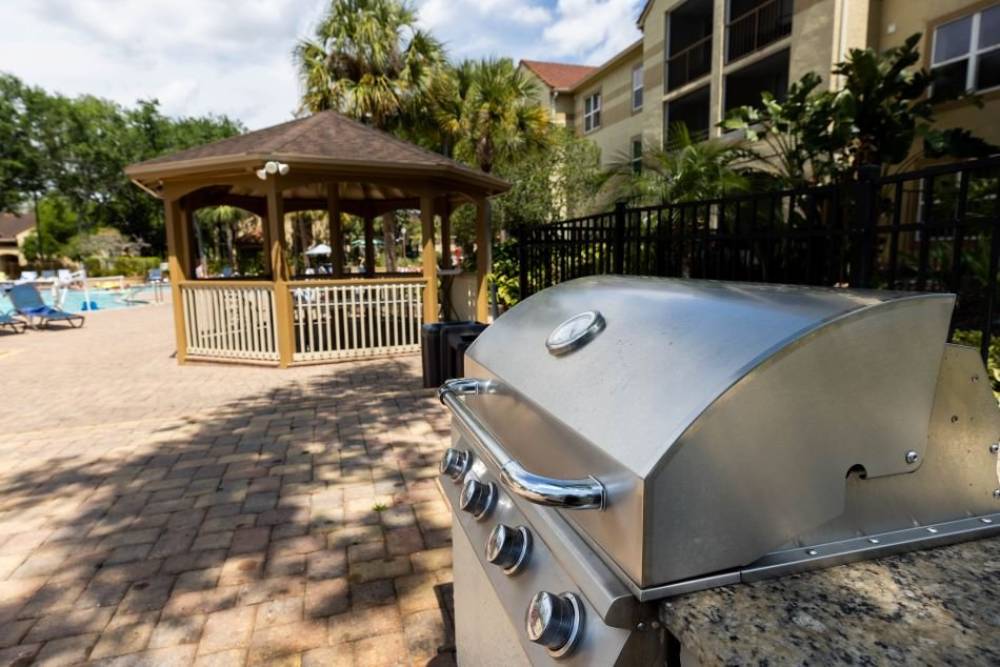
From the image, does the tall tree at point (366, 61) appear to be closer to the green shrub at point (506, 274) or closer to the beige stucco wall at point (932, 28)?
the green shrub at point (506, 274)

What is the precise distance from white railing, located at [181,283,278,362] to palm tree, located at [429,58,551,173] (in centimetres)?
962

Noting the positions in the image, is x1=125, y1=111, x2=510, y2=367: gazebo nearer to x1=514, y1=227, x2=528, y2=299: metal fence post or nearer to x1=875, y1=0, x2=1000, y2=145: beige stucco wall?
x1=514, y1=227, x2=528, y2=299: metal fence post

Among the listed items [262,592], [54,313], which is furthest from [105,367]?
[262,592]

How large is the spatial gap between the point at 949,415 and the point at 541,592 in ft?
2.62

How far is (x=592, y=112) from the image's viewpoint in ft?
76.1

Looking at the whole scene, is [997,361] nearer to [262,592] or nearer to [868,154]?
[868,154]

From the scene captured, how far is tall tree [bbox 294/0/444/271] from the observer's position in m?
15.5

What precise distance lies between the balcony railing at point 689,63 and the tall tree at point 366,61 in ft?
22.5

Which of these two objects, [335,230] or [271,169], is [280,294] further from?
[335,230]

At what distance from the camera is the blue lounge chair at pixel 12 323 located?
40.8 ft

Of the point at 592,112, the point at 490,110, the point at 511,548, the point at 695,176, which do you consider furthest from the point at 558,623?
the point at 592,112

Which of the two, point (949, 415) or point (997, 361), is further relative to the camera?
point (997, 361)

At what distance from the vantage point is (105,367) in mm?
8562

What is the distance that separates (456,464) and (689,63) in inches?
705
